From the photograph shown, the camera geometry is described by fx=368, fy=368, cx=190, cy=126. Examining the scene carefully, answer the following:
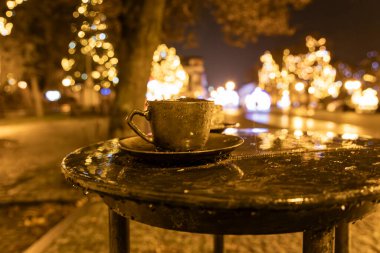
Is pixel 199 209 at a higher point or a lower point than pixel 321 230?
higher

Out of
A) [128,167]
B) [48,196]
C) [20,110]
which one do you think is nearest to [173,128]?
[128,167]

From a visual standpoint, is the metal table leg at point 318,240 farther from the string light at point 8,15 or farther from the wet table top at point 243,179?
the string light at point 8,15

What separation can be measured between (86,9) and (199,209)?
8356mm

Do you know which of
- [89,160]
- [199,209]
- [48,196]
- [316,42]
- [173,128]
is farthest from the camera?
[316,42]

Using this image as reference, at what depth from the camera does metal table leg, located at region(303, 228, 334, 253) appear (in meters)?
1.28

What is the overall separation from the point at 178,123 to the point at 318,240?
65 centimetres

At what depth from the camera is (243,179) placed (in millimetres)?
1193

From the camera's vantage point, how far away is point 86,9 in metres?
8.48

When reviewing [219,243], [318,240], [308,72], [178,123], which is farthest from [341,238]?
[308,72]

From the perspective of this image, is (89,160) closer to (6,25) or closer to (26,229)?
(26,229)

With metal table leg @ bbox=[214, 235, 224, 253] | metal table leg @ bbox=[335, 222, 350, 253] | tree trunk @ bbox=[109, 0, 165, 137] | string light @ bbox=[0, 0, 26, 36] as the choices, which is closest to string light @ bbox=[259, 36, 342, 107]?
string light @ bbox=[0, 0, 26, 36]

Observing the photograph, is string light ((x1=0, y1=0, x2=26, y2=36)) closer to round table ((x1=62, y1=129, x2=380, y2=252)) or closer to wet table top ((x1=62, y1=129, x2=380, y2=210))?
wet table top ((x1=62, y1=129, x2=380, y2=210))

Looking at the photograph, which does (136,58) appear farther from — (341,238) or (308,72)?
(308,72)

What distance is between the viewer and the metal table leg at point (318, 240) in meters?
1.28
